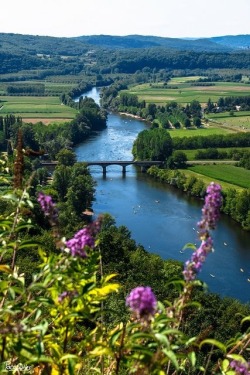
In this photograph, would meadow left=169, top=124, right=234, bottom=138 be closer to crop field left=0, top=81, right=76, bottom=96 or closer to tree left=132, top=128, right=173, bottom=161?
tree left=132, top=128, right=173, bottom=161

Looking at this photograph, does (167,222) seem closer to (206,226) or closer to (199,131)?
(206,226)

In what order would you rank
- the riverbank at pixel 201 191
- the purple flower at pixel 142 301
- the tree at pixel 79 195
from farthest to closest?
1. the tree at pixel 79 195
2. the riverbank at pixel 201 191
3. the purple flower at pixel 142 301

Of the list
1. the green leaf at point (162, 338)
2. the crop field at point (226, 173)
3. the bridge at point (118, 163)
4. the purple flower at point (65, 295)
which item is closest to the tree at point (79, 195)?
the bridge at point (118, 163)

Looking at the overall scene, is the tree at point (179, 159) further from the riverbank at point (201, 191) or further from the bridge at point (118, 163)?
the bridge at point (118, 163)

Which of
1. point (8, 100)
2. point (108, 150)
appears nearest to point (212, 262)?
point (108, 150)

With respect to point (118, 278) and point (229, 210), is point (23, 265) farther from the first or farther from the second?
point (229, 210)

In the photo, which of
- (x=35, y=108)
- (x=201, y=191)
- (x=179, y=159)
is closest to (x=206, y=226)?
(x=201, y=191)
